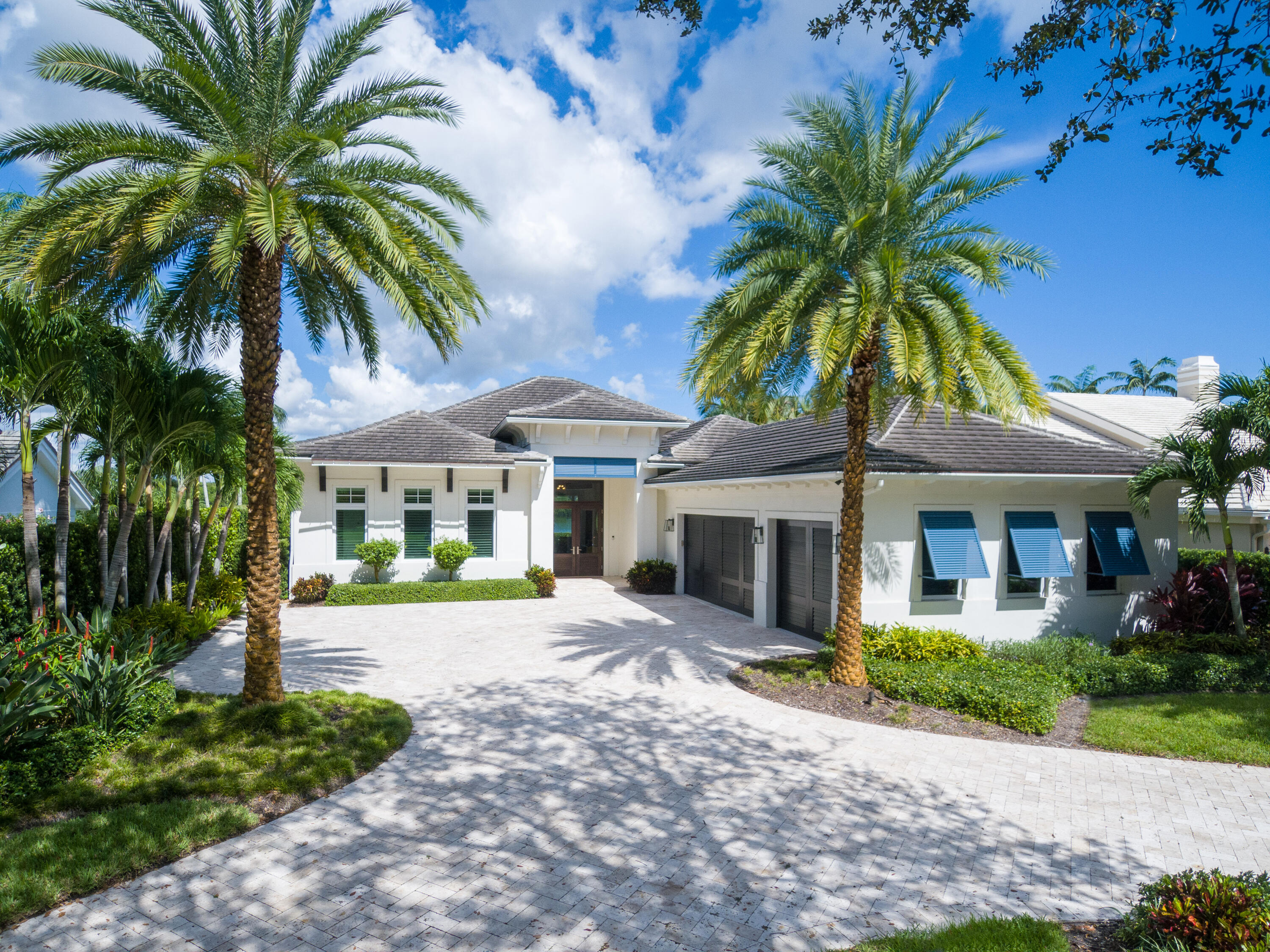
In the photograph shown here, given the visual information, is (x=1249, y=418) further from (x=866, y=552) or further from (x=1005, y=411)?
(x=866, y=552)

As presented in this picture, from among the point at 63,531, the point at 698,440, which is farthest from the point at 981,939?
the point at 698,440

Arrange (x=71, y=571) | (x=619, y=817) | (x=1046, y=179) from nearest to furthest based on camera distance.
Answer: (x=1046, y=179) → (x=619, y=817) → (x=71, y=571)

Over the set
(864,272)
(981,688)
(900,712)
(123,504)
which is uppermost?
(864,272)

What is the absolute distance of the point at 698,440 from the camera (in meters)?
24.8

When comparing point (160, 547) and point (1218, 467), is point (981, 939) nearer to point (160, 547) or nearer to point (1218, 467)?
point (1218, 467)

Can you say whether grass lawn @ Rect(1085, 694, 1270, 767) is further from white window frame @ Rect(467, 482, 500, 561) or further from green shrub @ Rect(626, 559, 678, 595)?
white window frame @ Rect(467, 482, 500, 561)

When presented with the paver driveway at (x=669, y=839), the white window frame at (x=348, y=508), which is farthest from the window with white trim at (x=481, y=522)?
the paver driveway at (x=669, y=839)

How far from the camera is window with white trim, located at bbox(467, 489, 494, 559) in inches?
826

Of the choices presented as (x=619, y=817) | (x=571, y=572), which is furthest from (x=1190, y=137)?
(x=571, y=572)

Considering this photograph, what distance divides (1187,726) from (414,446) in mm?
18217

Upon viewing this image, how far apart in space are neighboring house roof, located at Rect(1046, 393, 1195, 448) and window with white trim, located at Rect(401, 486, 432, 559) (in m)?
17.6

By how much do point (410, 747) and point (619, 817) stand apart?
118 inches

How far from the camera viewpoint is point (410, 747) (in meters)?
8.05

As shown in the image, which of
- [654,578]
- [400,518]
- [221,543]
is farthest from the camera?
[654,578]
